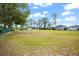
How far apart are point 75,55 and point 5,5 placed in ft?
2.82

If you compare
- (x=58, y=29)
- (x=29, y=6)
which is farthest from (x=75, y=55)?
(x=29, y=6)

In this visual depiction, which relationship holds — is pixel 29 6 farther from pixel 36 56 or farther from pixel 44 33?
pixel 36 56

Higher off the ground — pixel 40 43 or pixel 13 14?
pixel 13 14

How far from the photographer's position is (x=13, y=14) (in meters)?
2.41

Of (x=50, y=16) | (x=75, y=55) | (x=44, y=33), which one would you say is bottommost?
(x=75, y=55)

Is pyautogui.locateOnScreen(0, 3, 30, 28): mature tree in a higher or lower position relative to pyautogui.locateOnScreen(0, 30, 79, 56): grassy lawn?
higher

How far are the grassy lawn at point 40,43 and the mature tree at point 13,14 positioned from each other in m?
0.11

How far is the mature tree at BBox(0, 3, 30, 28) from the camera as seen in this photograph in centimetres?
239

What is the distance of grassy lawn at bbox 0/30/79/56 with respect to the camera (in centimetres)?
237

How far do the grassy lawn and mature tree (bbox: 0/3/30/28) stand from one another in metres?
0.11

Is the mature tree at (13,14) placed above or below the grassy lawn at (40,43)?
above

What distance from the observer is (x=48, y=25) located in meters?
2.41

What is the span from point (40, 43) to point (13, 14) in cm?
40

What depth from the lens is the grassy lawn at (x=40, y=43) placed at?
7.78ft
